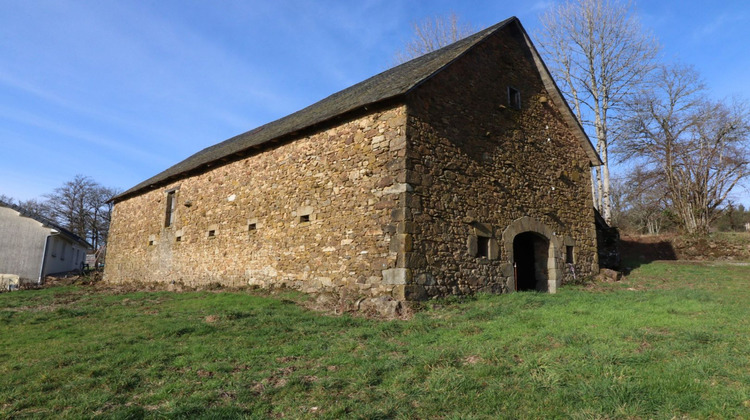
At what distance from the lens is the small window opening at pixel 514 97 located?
40.7 feet

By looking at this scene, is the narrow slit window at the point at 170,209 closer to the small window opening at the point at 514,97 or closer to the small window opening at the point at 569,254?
the small window opening at the point at 514,97

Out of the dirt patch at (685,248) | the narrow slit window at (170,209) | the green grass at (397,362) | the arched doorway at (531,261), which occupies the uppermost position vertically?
the narrow slit window at (170,209)

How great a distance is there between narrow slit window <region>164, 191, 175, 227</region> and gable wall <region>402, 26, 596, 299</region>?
11.6 m

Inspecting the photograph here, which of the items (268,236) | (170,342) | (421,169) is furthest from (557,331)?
(268,236)

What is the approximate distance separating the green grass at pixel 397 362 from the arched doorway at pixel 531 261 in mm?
3339

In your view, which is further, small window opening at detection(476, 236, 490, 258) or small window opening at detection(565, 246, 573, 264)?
small window opening at detection(565, 246, 573, 264)

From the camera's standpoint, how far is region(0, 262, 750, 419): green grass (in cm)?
397

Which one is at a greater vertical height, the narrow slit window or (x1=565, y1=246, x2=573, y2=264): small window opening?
the narrow slit window

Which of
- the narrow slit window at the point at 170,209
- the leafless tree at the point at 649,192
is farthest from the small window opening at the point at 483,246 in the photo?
the leafless tree at the point at 649,192

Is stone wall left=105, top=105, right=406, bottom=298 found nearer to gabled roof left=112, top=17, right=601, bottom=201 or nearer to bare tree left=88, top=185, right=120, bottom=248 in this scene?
gabled roof left=112, top=17, right=601, bottom=201

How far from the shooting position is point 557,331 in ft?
20.5

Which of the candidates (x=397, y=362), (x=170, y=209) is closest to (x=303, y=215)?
(x=397, y=362)

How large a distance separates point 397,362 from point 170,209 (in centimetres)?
1467

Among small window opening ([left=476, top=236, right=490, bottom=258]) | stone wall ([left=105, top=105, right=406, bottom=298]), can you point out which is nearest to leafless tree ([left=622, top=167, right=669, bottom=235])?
small window opening ([left=476, top=236, right=490, bottom=258])
